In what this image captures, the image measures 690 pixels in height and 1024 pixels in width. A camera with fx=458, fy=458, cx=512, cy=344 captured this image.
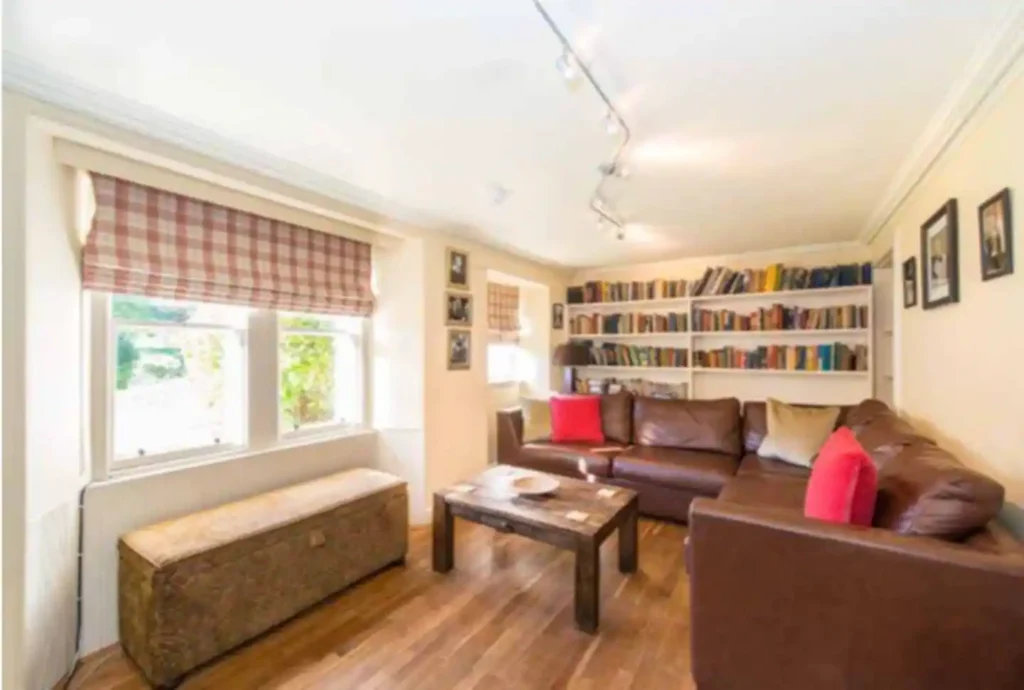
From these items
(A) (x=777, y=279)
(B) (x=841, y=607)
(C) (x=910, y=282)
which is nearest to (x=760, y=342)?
(A) (x=777, y=279)

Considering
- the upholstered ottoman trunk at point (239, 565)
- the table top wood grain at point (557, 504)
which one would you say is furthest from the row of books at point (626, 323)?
the upholstered ottoman trunk at point (239, 565)

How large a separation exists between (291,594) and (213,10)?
225 centimetres

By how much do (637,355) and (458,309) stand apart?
2205 mm

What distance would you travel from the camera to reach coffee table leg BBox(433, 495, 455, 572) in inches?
101

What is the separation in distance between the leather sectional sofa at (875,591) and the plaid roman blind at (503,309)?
3137 millimetres

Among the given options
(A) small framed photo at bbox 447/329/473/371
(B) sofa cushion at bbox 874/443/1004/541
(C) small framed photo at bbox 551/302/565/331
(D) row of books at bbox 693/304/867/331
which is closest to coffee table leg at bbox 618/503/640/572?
(B) sofa cushion at bbox 874/443/1004/541

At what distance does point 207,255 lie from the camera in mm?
2322

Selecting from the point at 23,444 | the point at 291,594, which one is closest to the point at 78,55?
the point at 23,444

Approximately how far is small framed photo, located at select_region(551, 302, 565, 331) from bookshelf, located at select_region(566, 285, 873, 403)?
8.5 inches

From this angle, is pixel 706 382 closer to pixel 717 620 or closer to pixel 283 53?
pixel 717 620

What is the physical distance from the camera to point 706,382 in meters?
4.66

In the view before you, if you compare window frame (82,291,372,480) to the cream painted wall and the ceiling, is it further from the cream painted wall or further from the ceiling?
the ceiling

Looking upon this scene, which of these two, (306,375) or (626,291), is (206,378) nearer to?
(306,375)

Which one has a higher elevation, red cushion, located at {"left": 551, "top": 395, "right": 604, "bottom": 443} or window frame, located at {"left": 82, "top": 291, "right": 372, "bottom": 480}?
window frame, located at {"left": 82, "top": 291, "right": 372, "bottom": 480}
